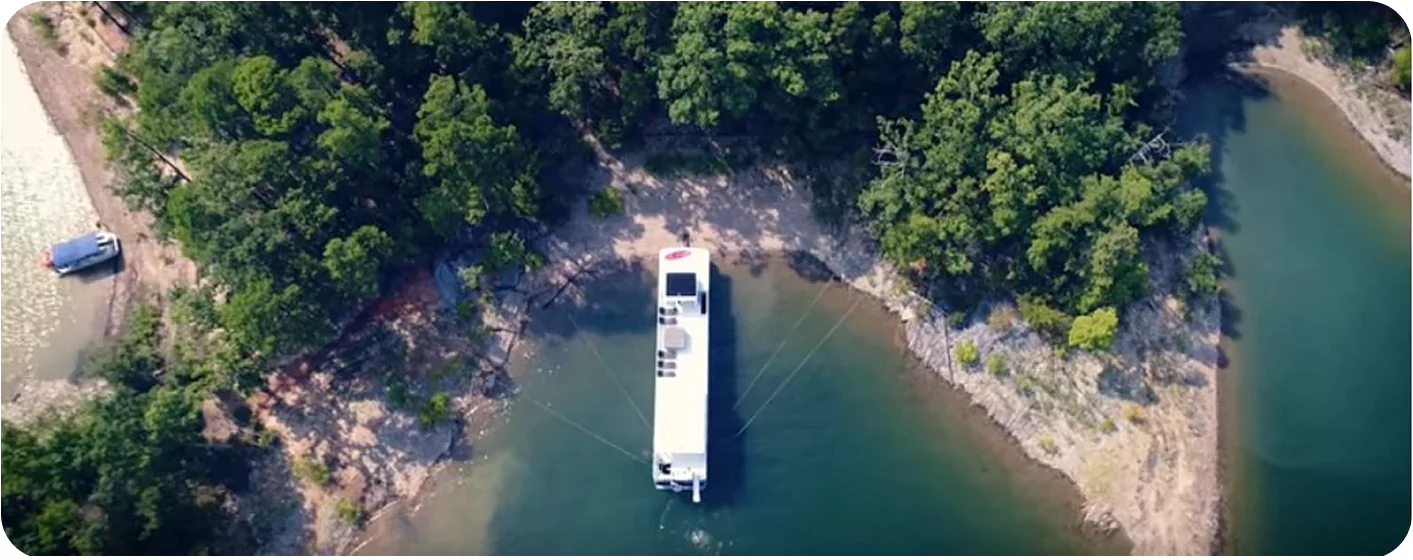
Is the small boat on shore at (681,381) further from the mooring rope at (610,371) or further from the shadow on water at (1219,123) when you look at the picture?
the shadow on water at (1219,123)

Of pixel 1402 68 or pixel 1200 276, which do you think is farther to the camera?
pixel 1402 68

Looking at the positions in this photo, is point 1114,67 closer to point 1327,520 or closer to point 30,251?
point 1327,520

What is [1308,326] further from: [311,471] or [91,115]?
[91,115]

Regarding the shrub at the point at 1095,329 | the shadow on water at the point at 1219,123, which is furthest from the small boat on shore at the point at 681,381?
the shadow on water at the point at 1219,123

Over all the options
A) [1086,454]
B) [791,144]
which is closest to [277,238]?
[791,144]

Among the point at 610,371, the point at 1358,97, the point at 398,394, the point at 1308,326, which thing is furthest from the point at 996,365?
the point at 398,394

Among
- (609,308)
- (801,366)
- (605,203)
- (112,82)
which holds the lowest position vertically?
(801,366)

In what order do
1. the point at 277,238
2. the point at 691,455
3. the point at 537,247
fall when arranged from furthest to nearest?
the point at 537,247, the point at 691,455, the point at 277,238
